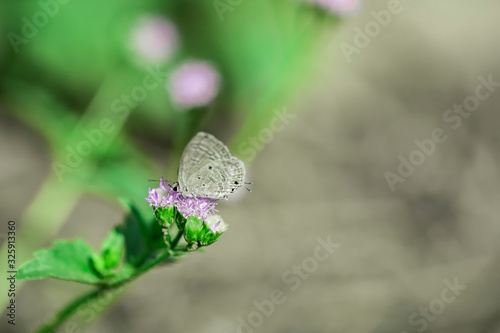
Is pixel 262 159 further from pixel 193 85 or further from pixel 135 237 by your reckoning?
pixel 135 237

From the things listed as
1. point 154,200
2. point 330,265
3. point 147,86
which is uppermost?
point 154,200

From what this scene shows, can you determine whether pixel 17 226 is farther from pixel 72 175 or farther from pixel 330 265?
pixel 330 265

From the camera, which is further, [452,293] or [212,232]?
[452,293]

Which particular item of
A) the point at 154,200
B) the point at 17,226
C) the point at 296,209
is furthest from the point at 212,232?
the point at 296,209

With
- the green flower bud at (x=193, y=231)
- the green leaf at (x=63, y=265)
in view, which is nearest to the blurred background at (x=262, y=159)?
the green leaf at (x=63, y=265)

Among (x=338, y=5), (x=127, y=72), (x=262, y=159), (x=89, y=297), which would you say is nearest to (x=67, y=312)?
(x=89, y=297)

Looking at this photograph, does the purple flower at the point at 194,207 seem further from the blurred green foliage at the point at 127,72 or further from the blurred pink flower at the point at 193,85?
the blurred pink flower at the point at 193,85

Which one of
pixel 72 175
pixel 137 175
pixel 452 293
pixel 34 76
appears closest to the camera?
pixel 137 175
